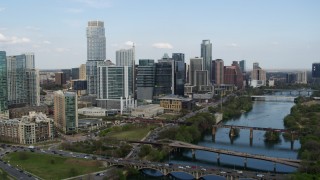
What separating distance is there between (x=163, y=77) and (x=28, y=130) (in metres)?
28.2

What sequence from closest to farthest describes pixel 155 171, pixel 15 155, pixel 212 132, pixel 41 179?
pixel 41 179 < pixel 155 171 < pixel 15 155 < pixel 212 132

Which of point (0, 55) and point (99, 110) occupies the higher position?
point (0, 55)

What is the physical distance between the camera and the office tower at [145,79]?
2249 inches

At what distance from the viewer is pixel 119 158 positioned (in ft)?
86.7

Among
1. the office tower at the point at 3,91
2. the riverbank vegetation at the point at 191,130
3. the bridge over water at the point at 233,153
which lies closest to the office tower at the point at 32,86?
the office tower at the point at 3,91

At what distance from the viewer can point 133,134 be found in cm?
3572

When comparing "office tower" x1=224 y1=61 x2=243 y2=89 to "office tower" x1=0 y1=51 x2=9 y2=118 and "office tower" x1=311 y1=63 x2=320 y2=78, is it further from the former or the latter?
"office tower" x1=0 y1=51 x2=9 y2=118

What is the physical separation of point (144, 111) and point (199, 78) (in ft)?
132

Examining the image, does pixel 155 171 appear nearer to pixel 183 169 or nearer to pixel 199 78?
pixel 183 169

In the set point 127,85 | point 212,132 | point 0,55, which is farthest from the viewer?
point 127,85

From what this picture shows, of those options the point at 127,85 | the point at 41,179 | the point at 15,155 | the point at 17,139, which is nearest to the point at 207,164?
the point at 41,179

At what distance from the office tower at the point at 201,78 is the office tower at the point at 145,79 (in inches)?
Result: 1125

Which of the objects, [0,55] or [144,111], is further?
[144,111]

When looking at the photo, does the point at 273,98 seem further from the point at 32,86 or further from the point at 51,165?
the point at 51,165
